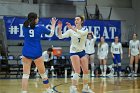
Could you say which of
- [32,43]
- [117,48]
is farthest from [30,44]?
[117,48]

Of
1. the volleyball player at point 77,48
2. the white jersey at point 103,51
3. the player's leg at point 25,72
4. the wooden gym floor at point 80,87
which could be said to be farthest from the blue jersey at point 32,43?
the white jersey at point 103,51

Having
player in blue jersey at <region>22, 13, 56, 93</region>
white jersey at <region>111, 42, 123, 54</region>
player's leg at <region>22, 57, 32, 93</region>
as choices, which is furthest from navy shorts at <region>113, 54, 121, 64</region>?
player's leg at <region>22, 57, 32, 93</region>

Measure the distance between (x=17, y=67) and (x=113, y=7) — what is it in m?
8.29

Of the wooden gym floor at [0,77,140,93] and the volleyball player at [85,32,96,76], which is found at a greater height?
the volleyball player at [85,32,96,76]

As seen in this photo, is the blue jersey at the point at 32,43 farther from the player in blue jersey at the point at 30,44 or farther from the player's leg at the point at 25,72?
the player's leg at the point at 25,72

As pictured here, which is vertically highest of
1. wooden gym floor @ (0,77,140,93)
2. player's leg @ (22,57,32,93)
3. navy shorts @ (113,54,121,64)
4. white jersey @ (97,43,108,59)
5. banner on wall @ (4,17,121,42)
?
banner on wall @ (4,17,121,42)

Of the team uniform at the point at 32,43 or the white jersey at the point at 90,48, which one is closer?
the team uniform at the point at 32,43

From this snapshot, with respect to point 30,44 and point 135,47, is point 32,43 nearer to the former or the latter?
point 30,44

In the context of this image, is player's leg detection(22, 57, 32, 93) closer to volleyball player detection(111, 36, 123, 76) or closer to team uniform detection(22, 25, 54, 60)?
team uniform detection(22, 25, 54, 60)

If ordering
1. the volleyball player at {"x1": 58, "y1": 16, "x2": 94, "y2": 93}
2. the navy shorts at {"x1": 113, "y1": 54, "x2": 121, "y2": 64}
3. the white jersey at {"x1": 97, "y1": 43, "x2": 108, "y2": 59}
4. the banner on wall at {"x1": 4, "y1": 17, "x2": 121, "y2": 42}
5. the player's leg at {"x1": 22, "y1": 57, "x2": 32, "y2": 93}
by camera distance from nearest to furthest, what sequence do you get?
the player's leg at {"x1": 22, "y1": 57, "x2": 32, "y2": 93} → the volleyball player at {"x1": 58, "y1": 16, "x2": 94, "y2": 93} → the white jersey at {"x1": 97, "y1": 43, "x2": 108, "y2": 59} → the navy shorts at {"x1": 113, "y1": 54, "x2": 121, "y2": 64} → the banner on wall at {"x1": 4, "y1": 17, "x2": 121, "y2": 42}

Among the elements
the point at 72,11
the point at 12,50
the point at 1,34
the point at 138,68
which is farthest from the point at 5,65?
the point at 138,68

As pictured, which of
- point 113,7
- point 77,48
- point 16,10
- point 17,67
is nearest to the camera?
point 77,48

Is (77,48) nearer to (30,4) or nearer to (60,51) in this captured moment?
(60,51)

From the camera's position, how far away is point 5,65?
1659cm
